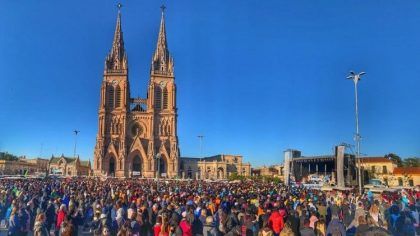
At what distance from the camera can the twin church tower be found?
7856 centimetres

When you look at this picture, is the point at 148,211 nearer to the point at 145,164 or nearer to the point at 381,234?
the point at 381,234

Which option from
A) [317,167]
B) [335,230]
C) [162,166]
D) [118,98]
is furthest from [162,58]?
[335,230]

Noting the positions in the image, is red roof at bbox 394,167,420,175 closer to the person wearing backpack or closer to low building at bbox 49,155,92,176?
low building at bbox 49,155,92,176

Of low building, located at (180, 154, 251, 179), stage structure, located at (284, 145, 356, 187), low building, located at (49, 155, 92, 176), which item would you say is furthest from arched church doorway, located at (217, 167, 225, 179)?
stage structure, located at (284, 145, 356, 187)

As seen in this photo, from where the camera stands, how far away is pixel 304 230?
8.00 metres

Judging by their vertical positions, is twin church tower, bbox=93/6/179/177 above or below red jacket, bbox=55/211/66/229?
above

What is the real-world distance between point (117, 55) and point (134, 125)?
1604 centimetres

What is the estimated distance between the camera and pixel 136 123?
84000mm

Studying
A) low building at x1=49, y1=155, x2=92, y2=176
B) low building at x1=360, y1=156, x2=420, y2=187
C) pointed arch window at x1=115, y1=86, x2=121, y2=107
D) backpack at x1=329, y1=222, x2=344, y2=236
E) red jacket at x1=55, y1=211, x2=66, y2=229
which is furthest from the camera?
low building at x1=49, y1=155, x2=92, y2=176

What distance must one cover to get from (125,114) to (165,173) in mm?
14856

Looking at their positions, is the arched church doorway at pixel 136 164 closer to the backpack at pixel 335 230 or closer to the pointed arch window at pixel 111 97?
the pointed arch window at pixel 111 97

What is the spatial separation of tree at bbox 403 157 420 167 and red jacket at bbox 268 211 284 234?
94709 mm

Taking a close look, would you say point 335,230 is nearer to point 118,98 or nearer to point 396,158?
point 118,98

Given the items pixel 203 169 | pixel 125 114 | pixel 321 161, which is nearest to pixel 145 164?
pixel 125 114
